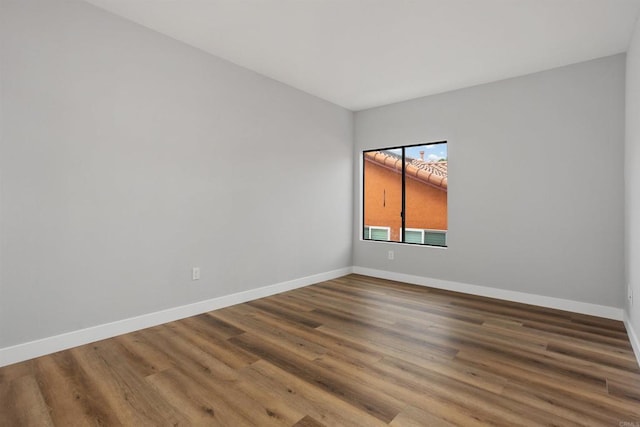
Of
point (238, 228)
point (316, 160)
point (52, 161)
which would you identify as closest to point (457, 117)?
point (316, 160)

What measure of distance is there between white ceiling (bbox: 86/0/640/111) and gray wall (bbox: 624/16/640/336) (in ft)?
1.14

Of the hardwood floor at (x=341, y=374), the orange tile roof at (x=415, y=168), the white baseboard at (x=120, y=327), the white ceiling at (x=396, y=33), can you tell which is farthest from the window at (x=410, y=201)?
the hardwood floor at (x=341, y=374)

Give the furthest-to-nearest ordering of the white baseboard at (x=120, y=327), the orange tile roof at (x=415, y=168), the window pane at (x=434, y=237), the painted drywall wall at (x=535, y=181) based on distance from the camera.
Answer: the window pane at (x=434, y=237)
the orange tile roof at (x=415, y=168)
the painted drywall wall at (x=535, y=181)
the white baseboard at (x=120, y=327)

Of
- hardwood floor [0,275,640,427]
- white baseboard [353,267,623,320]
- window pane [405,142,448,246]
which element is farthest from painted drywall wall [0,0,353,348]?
window pane [405,142,448,246]

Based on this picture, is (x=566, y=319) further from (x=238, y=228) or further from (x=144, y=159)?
(x=144, y=159)

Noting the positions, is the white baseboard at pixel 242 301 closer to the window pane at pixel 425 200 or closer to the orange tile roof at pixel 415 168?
the window pane at pixel 425 200

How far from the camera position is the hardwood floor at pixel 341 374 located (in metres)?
1.68

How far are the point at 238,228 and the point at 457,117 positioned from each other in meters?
3.09

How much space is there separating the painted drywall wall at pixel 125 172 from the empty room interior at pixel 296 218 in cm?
2

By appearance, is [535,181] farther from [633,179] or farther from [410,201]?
[410,201]

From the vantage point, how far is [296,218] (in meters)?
4.32

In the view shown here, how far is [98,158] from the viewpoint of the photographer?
2.59 m

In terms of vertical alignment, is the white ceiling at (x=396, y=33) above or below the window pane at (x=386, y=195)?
above

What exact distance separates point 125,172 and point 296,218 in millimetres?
2112
